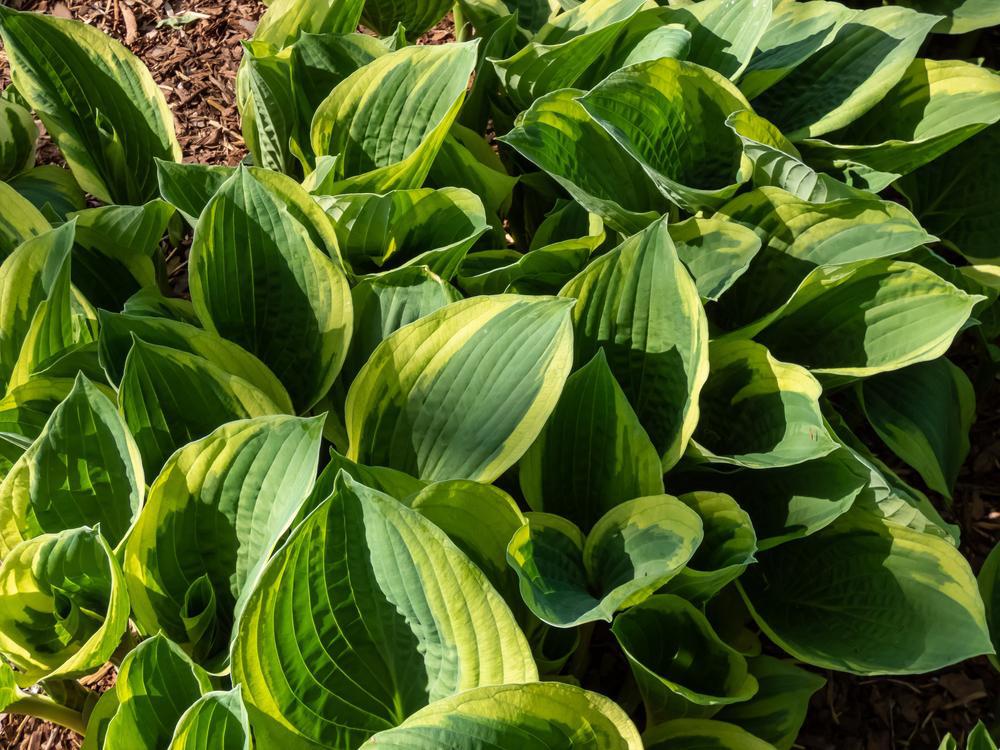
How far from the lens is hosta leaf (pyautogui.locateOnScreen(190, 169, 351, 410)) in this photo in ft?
4.63

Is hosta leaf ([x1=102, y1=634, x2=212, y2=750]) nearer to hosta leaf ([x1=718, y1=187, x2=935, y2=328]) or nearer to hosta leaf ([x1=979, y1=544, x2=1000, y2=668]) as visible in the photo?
hosta leaf ([x1=718, y1=187, x2=935, y2=328])

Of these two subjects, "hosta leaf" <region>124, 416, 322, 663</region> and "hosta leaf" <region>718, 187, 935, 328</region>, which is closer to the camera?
"hosta leaf" <region>124, 416, 322, 663</region>

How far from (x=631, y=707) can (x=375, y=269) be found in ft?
2.75

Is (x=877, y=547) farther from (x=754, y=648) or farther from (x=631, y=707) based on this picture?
(x=631, y=707)

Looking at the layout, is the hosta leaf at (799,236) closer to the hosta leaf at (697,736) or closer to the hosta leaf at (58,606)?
the hosta leaf at (697,736)

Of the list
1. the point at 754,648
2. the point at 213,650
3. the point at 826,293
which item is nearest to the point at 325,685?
the point at 213,650

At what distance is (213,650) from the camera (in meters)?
1.32

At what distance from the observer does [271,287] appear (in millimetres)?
1475

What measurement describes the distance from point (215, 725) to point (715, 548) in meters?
0.71

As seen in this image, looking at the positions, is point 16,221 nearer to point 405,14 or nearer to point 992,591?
point 405,14

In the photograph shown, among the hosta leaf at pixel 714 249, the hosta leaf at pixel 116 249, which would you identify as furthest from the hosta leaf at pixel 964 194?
the hosta leaf at pixel 116 249

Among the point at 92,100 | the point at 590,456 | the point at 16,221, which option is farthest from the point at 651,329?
the point at 92,100

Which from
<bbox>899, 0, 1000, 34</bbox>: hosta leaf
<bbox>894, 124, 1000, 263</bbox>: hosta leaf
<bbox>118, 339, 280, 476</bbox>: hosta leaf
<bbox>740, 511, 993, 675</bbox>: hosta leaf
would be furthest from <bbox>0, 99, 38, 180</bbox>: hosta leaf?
<bbox>899, 0, 1000, 34</bbox>: hosta leaf

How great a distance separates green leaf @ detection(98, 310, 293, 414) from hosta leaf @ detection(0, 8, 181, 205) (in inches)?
22.2
